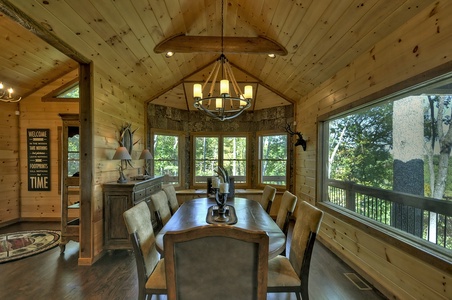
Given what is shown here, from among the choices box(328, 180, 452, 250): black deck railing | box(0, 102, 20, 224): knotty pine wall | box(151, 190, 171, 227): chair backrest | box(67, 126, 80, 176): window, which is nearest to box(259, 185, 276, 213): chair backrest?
box(328, 180, 452, 250): black deck railing

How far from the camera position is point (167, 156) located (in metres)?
5.45

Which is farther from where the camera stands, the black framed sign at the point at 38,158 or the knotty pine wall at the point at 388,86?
the black framed sign at the point at 38,158

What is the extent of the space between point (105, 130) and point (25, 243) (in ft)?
7.55

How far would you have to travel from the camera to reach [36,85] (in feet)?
14.4

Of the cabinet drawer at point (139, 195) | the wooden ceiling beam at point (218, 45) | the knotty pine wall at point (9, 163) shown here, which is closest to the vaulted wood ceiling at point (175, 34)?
the wooden ceiling beam at point (218, 45)

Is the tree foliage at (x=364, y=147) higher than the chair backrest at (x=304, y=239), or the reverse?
the tree foliage at (x=364, y=147)

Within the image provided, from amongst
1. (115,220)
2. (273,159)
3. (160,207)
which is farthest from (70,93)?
(273,159)

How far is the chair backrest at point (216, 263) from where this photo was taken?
3.85 feet

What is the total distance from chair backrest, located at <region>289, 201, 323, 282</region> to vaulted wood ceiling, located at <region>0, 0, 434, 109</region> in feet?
6.65

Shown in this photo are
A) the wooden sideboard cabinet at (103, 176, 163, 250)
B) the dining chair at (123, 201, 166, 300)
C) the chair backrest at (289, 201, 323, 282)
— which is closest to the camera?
the dining chair at (123, 201, 166, 300)

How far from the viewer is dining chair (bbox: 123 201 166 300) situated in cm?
162

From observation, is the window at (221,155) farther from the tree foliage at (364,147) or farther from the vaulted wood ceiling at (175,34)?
the tree foliage at (364,147)

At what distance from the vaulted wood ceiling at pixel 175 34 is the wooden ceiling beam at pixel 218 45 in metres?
0.06

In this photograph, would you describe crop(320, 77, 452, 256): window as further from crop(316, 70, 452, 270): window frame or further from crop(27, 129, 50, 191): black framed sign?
crop(27, 129, 50, 191): black framed sign
